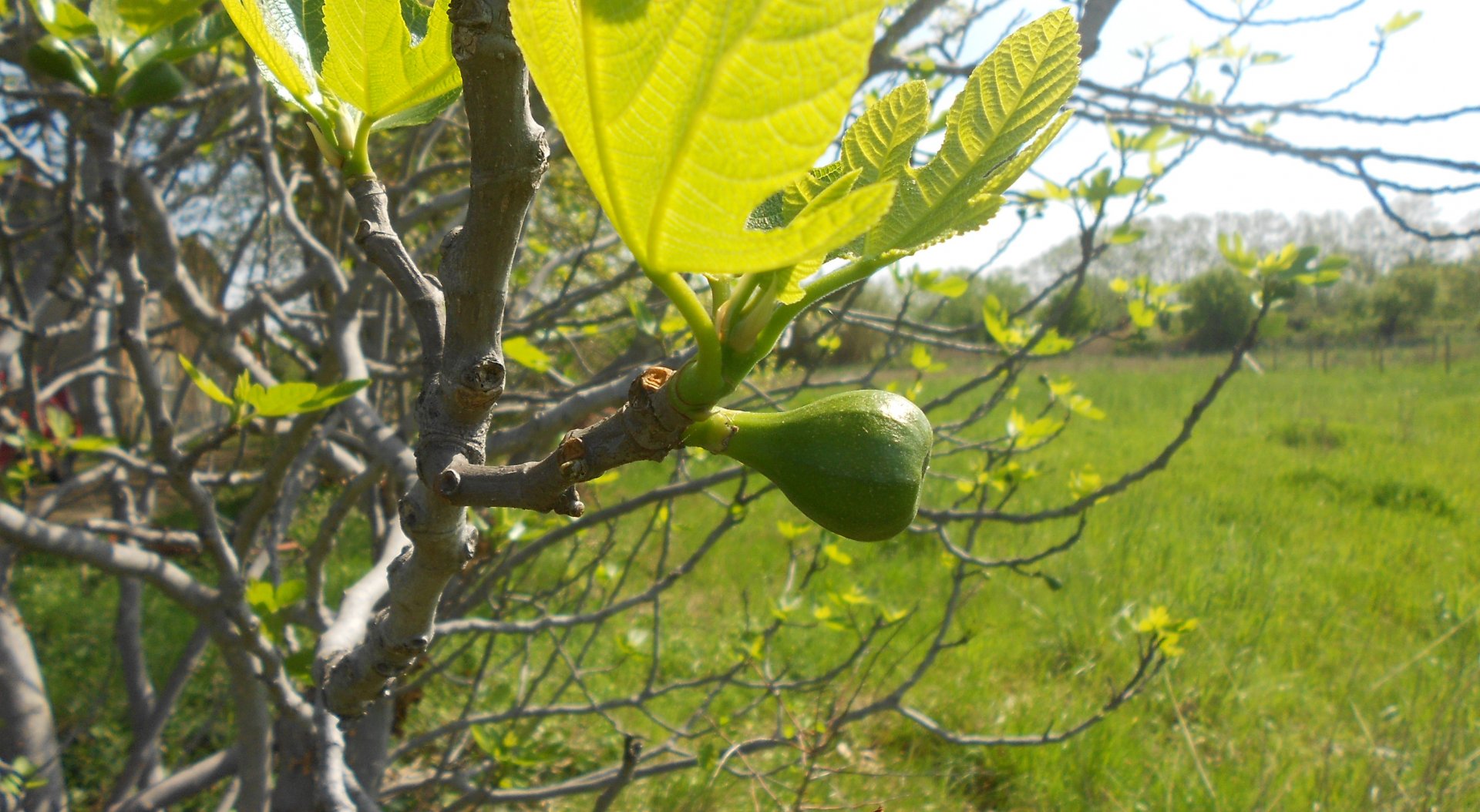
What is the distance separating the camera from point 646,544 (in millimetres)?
5492

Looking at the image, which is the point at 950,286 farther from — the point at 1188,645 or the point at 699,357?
the point at 1188,645

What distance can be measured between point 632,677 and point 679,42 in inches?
164

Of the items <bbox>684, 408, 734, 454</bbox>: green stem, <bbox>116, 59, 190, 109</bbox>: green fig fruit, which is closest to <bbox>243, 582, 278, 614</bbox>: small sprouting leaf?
<bbox>116, 59, 190, 109</bbox>: green fig fruit

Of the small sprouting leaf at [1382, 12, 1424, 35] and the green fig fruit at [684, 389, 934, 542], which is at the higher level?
the small sprouting leaf at [1382, 12, 1424, 35]

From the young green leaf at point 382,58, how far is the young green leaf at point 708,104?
0.25m

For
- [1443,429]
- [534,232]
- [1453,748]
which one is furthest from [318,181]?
[1443,429]

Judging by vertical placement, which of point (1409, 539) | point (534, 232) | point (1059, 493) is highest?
point (534, 232)

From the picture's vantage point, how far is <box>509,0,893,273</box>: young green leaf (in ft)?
0.91

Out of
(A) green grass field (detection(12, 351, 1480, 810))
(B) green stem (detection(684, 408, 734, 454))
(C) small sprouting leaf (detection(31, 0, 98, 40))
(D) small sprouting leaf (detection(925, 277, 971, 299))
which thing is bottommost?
(A) green grass field (detection(12, 351, 1480, 810))

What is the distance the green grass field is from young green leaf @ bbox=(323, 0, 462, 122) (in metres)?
1.57

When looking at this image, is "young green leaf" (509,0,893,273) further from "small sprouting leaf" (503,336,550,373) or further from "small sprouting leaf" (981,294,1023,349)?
"small sprouting leaf" (981,294,1023,349)

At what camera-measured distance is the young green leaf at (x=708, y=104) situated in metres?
0.28

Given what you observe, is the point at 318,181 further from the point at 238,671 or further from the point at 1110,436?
the point at 1110,436

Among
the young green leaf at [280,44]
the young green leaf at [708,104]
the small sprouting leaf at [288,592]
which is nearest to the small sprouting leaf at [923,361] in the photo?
the small sprouting leaf at [288,592]
